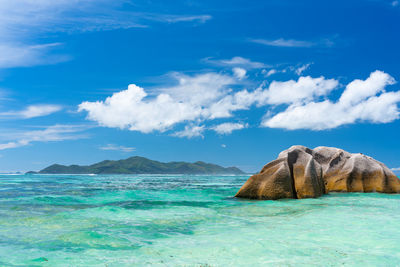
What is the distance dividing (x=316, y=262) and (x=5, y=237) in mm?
6606

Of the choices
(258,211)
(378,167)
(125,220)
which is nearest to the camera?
(125,220)

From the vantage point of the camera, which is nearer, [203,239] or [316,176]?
[203,239]

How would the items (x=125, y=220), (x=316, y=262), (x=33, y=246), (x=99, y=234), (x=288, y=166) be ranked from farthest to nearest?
(x=288, y=166) → (x=125, y=220) → (x=99, y=234) → (x=33, y=246) → (x=316, y=262)

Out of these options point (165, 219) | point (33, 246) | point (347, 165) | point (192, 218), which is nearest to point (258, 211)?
point (192, 218)

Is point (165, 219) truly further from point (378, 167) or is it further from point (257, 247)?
point (378, 167)

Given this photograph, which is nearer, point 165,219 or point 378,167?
point 165,219

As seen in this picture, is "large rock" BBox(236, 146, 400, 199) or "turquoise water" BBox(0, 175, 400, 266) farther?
"large rock" BBox(236, 146, 400, 199)

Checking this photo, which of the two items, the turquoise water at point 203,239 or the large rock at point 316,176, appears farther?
the large rock at point 316,176

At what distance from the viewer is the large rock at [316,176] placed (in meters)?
14.5

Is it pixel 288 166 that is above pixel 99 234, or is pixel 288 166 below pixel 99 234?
above

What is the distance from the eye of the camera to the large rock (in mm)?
14477

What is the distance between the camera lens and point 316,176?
15516 millimetres

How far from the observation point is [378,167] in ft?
59.0

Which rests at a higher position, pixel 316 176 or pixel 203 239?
pixel 316 176
